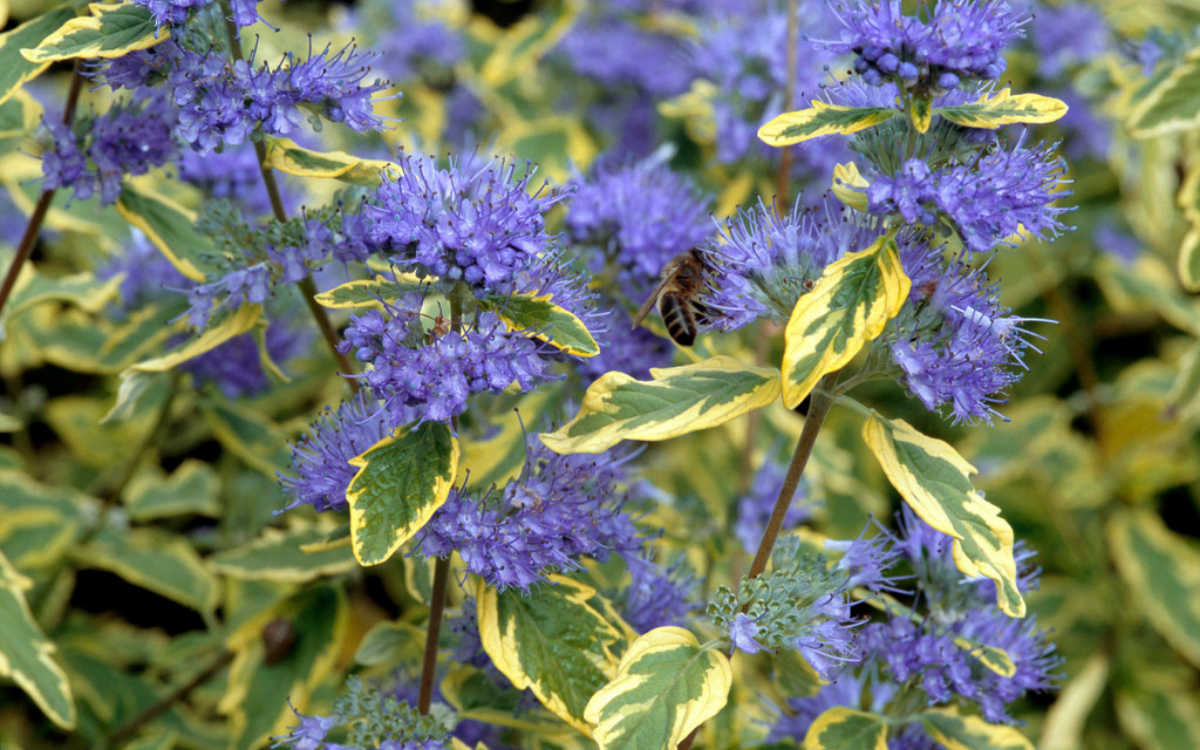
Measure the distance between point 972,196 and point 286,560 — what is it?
1.38 meters

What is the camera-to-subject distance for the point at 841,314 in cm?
123

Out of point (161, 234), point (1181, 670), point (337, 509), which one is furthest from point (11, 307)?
point (1181, 670)

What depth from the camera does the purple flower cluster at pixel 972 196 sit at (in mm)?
1245

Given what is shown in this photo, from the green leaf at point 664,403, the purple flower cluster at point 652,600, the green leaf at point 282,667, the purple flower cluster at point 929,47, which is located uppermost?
the purple flower cluster at point 929,47

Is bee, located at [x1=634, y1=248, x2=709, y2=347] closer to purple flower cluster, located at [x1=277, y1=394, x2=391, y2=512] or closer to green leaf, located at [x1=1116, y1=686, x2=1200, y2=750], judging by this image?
purple flower cluster, located at [x1=277, y1=394, x2=391, y2=512]

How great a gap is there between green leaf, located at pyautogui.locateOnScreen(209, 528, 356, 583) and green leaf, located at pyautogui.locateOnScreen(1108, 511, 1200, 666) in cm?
221

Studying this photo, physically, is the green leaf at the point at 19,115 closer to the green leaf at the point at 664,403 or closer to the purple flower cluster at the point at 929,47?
the green leaf at the point at 664,403

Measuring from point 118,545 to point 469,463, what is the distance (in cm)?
124

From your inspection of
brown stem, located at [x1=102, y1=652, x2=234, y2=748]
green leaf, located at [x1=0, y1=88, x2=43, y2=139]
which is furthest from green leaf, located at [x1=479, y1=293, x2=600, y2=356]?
brown stem, located at [x1=102, y1=652, x2=234, y2=748]

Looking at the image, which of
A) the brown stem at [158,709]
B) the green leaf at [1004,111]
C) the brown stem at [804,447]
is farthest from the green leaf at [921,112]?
the brown stem at [158,709]

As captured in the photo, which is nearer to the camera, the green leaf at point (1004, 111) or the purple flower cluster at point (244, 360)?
the green leaf at point (1004, 111)

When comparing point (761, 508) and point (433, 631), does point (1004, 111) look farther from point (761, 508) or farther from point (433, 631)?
point (761, 508)

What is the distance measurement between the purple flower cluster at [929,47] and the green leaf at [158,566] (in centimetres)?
184

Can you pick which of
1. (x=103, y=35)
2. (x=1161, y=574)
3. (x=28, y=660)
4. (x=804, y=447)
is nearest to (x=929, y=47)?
(x=804, y=447)
